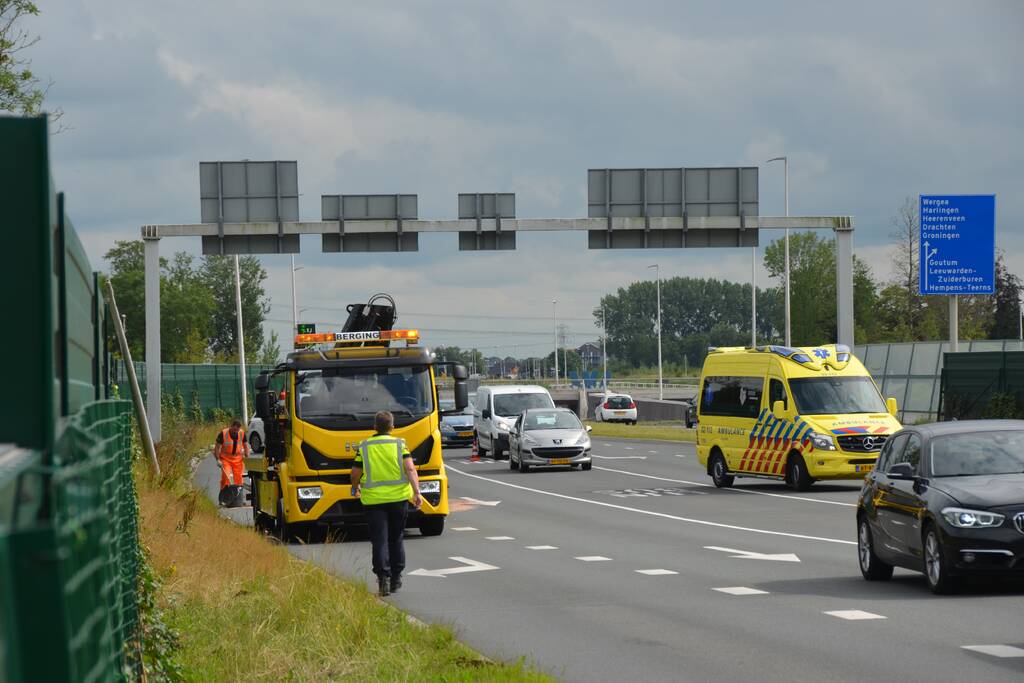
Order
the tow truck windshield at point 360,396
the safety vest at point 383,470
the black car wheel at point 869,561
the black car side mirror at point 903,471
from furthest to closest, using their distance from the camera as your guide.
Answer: the tow truck windshield at point 360,396 → the safety vest at point 383,470 → the black car wheel at point 869,561 → the black car side mirror at point 903,471

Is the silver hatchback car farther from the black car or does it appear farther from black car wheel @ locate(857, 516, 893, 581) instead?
the black car

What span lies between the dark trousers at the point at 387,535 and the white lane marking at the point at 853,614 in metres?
3.98

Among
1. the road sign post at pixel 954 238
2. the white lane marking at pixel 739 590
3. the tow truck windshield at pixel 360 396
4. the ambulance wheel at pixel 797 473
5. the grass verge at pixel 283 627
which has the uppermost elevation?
the road sign post at pixel 954 238

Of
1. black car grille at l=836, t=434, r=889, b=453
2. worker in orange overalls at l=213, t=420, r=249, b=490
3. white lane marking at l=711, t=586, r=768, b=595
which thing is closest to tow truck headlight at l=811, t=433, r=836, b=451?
black car grille at l=836, t=434, r=889, b=453

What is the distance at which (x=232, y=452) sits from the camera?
27.1 m

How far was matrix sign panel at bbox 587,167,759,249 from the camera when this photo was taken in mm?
43562

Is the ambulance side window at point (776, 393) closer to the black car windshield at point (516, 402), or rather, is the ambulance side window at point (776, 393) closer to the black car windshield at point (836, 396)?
the black car windshield at point (836, 396)

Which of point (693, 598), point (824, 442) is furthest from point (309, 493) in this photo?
point (824, 442)

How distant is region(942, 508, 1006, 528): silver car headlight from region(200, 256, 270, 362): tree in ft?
469

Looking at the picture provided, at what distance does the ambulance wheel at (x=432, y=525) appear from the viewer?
69.5 feet

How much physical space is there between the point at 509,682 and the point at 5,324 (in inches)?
223

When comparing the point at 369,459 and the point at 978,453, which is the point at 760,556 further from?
the point at 369,459

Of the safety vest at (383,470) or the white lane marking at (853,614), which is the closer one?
the white lane marking at (853,614)

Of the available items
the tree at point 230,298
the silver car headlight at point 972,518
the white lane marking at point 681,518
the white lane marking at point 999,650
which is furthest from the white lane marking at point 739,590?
the tree at point 230,298
